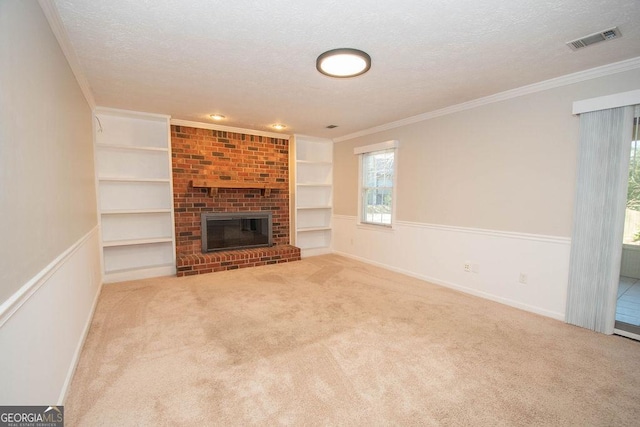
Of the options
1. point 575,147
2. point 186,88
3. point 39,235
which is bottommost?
point 39,235

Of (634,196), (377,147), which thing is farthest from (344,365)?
(377,147)

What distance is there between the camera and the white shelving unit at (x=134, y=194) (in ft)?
13.0

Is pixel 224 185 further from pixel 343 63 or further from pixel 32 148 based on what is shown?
pixel 32 148

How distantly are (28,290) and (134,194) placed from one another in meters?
3.34

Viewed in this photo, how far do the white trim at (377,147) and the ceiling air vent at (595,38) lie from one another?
2.37 metres

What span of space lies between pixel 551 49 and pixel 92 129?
491cm

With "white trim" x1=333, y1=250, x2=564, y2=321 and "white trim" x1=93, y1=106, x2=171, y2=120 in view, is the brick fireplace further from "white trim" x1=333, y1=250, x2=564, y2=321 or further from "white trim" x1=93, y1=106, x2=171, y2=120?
"white trim" x1=333, y1=250, x2=564, y2=321

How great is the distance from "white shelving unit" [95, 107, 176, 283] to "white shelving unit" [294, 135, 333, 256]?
7.32 feet

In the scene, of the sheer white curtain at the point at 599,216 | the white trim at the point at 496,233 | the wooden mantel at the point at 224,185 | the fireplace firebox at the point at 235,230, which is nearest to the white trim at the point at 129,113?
the wooden mantel at the point at 224,185

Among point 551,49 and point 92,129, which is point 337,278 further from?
point 92,129

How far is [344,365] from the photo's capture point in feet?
6.70

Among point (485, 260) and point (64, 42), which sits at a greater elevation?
point (64, 42)

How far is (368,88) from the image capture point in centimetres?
301

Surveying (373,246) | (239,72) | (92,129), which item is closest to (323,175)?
(373,246)
